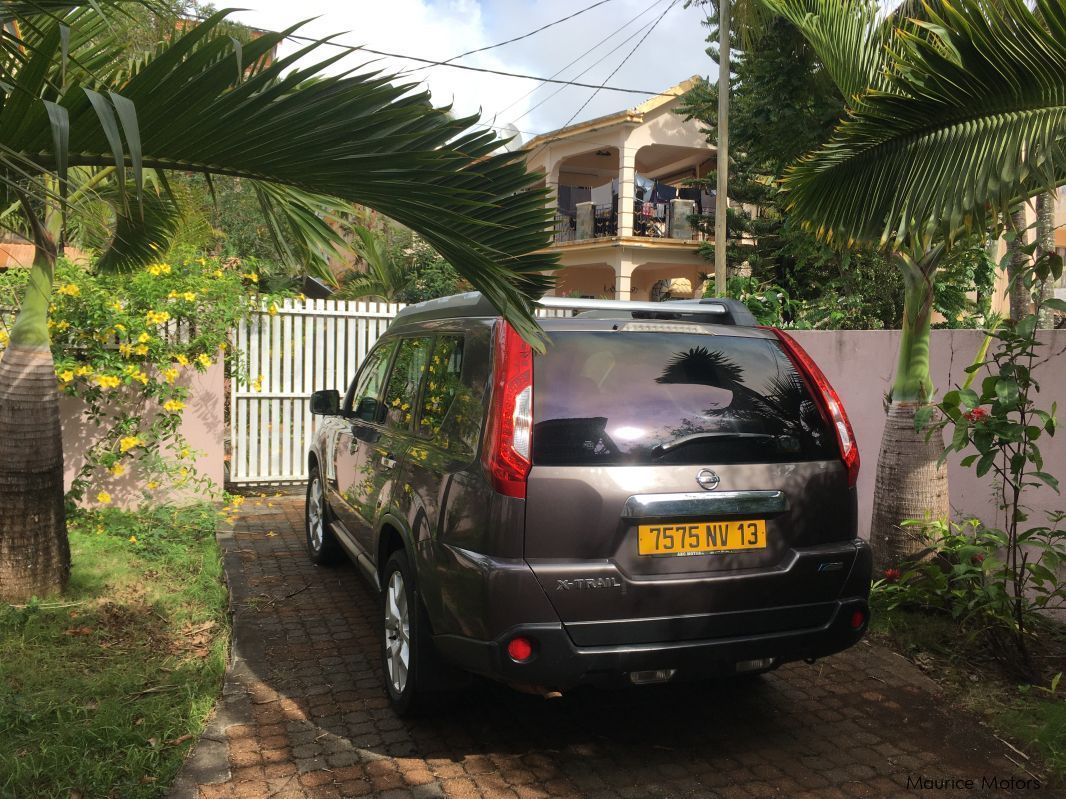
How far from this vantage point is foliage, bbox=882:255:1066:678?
4004 millimetres

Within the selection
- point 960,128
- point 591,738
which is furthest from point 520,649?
point 960,128

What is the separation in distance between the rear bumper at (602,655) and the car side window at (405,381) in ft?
4.24

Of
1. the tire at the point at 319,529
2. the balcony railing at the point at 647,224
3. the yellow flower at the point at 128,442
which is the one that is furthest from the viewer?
the balcony railing at the point at 647,224

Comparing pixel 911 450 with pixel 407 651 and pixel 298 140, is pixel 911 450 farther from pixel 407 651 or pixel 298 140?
pixel 298 140

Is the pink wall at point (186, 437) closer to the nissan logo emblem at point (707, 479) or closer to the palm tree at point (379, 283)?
the nissan logo emblem at point (707, 479)

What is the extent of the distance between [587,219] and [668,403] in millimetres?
21627

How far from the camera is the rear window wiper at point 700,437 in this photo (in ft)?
10.6

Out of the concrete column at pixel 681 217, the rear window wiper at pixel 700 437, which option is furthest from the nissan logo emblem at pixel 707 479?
the concrete column at pixel 681 217

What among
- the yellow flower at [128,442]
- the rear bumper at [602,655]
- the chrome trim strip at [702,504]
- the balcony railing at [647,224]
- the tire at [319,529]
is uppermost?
the balcony railing at [647,224]

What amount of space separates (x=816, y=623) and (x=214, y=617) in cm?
345

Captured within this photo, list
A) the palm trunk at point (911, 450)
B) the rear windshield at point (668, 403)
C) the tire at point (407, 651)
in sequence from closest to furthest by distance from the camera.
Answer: the rear windshield at point (668, 403)
the tire at point (407, 651)
the palm trunk at point (911, 450)

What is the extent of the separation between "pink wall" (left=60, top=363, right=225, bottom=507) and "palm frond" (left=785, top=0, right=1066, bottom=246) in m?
5.78

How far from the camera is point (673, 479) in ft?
10.5

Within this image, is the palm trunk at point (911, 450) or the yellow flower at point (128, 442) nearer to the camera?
the palm trunk at point (911, 450)
